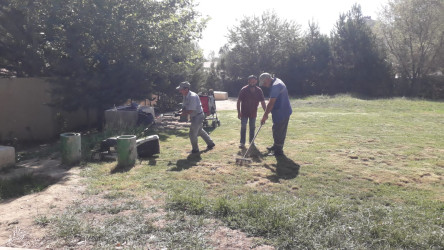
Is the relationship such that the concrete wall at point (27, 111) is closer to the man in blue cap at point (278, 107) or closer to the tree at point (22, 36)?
the tree at point (22, 36)

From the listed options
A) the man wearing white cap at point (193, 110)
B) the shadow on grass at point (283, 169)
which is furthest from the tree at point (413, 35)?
the man wearing white cap at point (193, 110)

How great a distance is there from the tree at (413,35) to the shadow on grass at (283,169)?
80.1 ft

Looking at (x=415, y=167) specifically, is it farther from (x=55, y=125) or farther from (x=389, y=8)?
(x=389, y=8)

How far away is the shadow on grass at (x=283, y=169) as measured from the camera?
604 cm

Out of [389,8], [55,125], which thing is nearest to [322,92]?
[389,8]

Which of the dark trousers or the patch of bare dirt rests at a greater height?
the dark trousers

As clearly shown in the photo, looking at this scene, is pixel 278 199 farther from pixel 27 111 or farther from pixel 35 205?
pixel 27 111

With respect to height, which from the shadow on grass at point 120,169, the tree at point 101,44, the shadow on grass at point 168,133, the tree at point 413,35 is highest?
the tree at point 413,35

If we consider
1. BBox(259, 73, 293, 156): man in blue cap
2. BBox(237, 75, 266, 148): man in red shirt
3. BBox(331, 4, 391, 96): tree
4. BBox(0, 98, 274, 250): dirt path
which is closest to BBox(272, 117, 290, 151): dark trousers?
BBox(259, 73, 293, 156): man in blue cap

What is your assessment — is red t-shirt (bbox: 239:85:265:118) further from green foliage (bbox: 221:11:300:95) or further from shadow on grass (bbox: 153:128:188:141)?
green foliage (bbox: 221:11:300:95)

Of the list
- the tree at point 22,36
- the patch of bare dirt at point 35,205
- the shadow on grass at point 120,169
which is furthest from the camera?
the tree at point 22,36

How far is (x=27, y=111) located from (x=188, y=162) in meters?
6.48

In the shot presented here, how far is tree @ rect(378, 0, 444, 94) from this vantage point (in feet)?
86.7

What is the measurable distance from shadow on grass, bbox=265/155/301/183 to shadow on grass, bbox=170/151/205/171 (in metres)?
1.42
